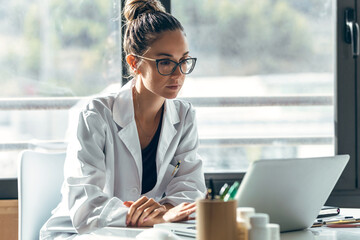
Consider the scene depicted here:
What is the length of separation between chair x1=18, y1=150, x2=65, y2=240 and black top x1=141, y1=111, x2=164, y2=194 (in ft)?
0.99

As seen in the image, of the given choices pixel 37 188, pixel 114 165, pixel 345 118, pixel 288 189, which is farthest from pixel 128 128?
pixel 345 118

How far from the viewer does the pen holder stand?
984 mm

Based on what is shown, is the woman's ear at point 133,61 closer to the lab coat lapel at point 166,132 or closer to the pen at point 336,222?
the lab coat lapel at point 166,132

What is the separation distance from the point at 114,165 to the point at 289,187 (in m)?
0.84

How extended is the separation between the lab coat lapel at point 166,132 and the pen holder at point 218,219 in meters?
0.95

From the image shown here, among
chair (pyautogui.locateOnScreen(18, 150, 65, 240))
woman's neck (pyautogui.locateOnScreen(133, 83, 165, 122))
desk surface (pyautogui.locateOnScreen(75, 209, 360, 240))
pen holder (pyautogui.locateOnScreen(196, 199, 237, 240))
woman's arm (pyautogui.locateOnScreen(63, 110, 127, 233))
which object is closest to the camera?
pen holder (pyautogui.locateOnScreen(196, 199, 237, 240))

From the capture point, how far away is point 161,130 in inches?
78.0

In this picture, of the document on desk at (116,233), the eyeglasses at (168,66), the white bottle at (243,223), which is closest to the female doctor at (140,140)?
the eyeglasses at (168,66)

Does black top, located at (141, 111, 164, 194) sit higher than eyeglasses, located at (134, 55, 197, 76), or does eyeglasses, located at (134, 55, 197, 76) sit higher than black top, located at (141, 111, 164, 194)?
eyeglasses, located at (134, 55, 197, 76)

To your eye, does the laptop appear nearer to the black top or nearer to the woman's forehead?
the black top

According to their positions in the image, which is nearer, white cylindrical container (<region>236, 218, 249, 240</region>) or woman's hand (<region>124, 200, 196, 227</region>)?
white cylindrical container (<region>236, 218, 249, 240</region>)

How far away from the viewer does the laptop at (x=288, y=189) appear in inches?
45.8

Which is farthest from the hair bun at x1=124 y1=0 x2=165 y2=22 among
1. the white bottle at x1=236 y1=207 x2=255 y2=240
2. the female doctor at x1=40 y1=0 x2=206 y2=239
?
the white bottle at x1=236 y1=207 x2=255 y2=240

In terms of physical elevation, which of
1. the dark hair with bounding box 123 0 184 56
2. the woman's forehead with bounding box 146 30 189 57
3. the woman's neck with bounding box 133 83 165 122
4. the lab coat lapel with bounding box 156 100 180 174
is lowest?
the lab coat lapel with bounding box 156 100 180 174
